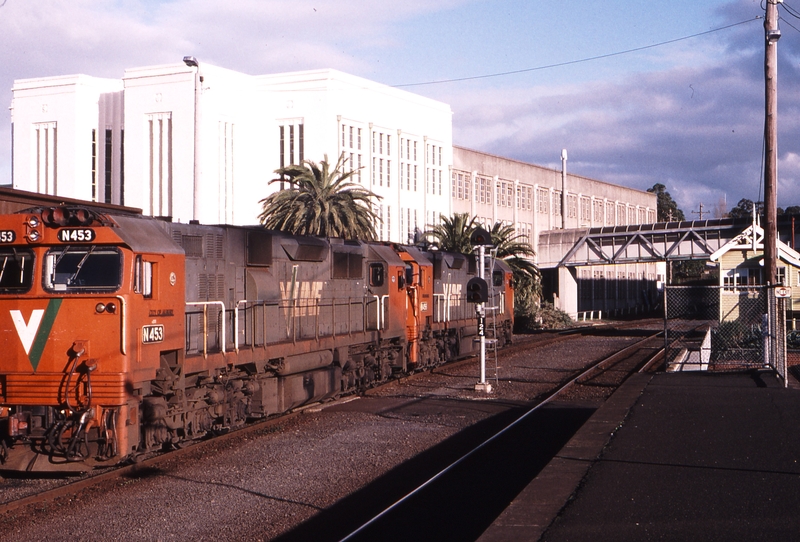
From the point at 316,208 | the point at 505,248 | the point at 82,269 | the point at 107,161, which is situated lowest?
the point at 82,269

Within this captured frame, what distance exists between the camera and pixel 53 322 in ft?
34.8

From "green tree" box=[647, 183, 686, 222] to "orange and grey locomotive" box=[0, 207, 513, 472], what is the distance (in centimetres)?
12690

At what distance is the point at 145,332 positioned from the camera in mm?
10906

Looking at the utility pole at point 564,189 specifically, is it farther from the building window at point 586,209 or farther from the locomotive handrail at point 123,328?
the locomotive handrail at point 123,328

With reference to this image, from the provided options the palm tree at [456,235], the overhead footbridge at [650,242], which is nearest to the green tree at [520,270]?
the palm tree at [456,235]

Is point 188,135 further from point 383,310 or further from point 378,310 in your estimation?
point 378,310

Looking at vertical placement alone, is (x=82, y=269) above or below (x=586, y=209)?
below

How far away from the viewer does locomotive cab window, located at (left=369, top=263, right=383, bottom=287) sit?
19992 millimetres

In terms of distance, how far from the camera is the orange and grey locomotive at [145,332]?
34.2 feet

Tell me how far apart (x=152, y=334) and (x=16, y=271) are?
1.86 metres

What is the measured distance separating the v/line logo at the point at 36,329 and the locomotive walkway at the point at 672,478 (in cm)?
612

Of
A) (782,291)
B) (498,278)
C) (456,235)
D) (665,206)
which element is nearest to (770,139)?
(782,291)

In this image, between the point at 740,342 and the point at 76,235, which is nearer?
the point at 76,235

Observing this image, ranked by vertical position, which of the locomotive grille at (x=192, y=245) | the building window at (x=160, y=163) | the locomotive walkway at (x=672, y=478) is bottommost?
the locomotive walkway at (x=672, y=478)
